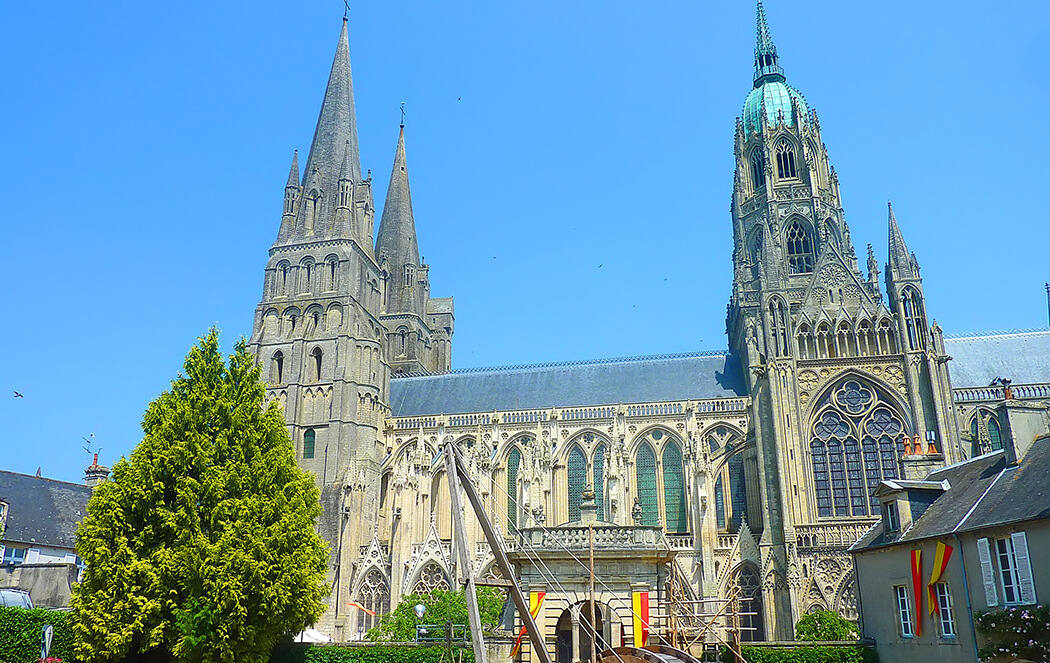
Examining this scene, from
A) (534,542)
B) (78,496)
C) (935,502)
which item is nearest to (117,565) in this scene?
(534,542)

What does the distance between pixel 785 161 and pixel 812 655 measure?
3570 cm

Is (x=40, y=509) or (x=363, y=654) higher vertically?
(x=40, y=509)

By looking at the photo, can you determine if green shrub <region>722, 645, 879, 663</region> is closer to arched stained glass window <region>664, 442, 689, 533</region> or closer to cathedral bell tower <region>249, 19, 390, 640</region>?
arched stained glass window <region>664, 442, 689, 533</region>

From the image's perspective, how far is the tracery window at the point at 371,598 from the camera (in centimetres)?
4127

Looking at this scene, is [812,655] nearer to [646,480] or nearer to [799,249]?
[646,480]

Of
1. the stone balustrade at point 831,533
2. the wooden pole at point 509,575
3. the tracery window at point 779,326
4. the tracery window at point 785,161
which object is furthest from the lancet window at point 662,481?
the wooden pole at point 509,575

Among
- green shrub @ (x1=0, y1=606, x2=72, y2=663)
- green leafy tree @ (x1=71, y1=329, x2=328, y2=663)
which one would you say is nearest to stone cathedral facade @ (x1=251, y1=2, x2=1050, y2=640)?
green leafy tree @ (x1=71, y1=329, x2=328, y2=663)

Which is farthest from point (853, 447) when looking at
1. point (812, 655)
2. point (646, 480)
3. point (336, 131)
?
point (336, 131)

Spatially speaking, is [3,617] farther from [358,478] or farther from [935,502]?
[935,502]

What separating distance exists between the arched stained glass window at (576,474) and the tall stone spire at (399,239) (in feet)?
68.6

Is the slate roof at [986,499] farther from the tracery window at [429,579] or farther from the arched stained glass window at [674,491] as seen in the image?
the tracery window at [429,579]

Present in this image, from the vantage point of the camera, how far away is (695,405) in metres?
44.5

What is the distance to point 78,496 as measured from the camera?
36.8m

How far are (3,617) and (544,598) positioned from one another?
15303 millimetres
